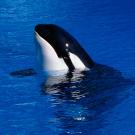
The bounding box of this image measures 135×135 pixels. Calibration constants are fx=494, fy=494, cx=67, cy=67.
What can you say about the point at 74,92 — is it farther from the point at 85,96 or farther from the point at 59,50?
the point at 59,50

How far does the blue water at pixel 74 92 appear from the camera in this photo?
6.68 meters

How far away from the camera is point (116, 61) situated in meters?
9.73

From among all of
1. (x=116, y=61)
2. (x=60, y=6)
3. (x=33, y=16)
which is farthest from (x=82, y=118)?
(x=60, y=6)

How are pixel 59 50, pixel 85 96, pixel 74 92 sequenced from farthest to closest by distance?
pixel 59 50 < pixel 74 92 < pixel 85 96

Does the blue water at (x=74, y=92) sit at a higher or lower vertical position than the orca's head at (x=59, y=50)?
lower

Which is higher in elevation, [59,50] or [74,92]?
[59,50]

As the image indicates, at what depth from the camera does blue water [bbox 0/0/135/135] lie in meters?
6.68

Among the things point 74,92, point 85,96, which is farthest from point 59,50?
point 85,96

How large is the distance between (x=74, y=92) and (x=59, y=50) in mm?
720

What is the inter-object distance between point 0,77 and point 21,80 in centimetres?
43

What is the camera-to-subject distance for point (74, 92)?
24.2 feet

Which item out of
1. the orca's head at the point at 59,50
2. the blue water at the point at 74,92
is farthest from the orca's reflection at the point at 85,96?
the orca's head at the point at 59,50

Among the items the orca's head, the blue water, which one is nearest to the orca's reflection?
the blue water

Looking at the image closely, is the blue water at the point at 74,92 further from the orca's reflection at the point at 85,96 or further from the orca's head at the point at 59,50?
the orca's head at the point at 59,50
